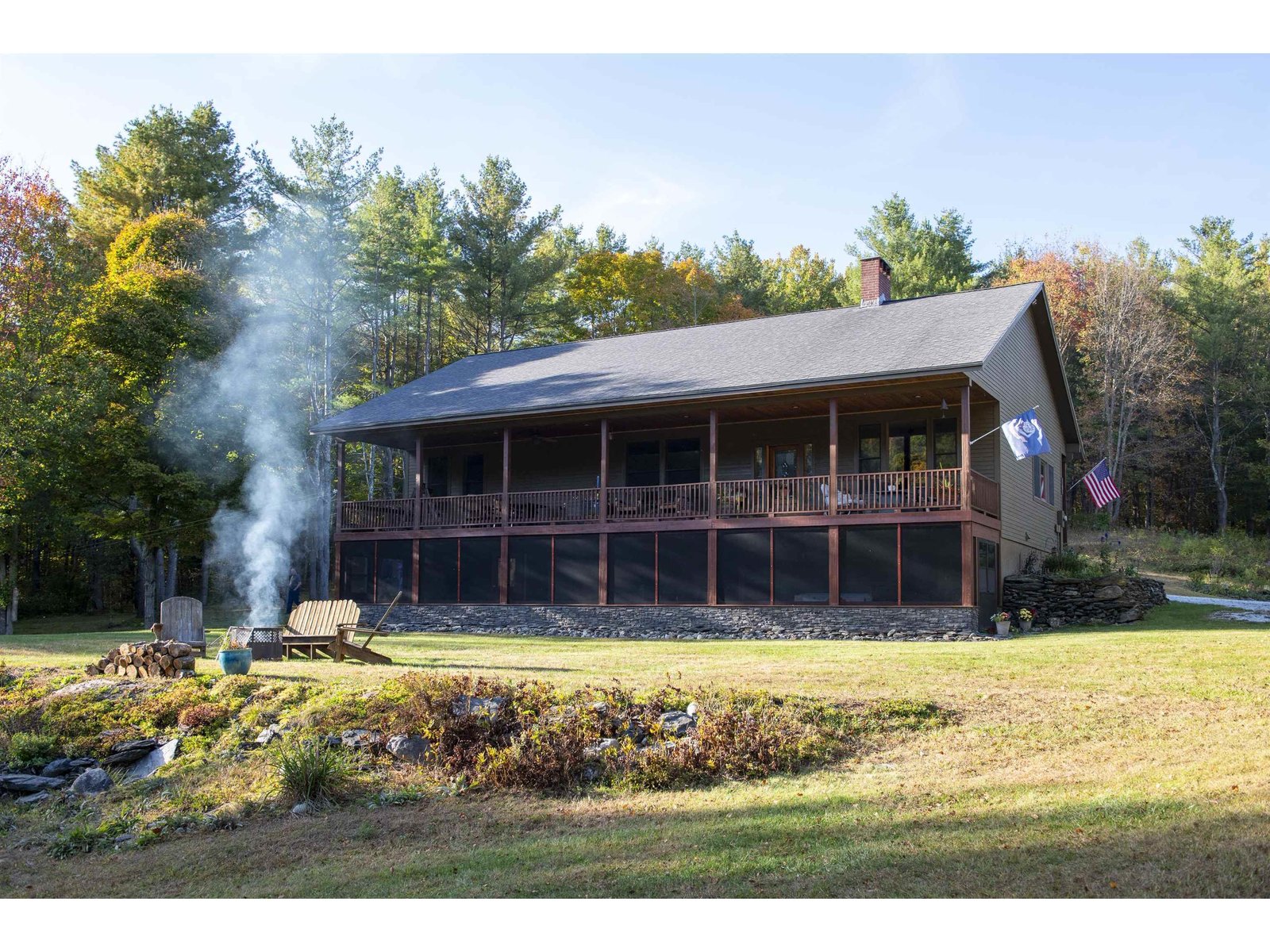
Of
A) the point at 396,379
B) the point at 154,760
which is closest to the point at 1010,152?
the point at 154,760

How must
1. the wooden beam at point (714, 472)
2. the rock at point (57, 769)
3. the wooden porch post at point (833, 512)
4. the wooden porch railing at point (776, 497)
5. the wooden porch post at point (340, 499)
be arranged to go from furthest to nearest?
the wooden porch post at point (340, 499), the wooden beam at point (714, 472), the wooden porch railing at point (776, 497), the wooden porch post at point (833, 512), the rock at point (57, 769)

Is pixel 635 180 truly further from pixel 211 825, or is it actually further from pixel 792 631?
pixel 211 825

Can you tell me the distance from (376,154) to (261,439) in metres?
11.5

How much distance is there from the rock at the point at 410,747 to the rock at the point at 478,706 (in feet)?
1.40

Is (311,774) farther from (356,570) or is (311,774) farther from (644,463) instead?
(356,570)

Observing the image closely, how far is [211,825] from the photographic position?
9.09m

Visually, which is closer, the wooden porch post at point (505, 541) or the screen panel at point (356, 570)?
the wooden porch post at point (505, 541)

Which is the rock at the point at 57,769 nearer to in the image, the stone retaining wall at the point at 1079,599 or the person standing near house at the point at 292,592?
the person standing near house at the point at 292,592

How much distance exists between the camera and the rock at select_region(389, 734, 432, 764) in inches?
402

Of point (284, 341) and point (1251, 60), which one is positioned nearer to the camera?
point (1251, 60)

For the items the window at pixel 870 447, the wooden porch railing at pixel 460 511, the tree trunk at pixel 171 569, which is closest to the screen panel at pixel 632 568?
the wooden porch railing at pixel 460 511

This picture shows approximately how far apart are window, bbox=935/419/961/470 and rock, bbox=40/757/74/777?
1630cm

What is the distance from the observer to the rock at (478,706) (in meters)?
10.5

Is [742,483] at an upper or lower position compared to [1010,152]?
lower
